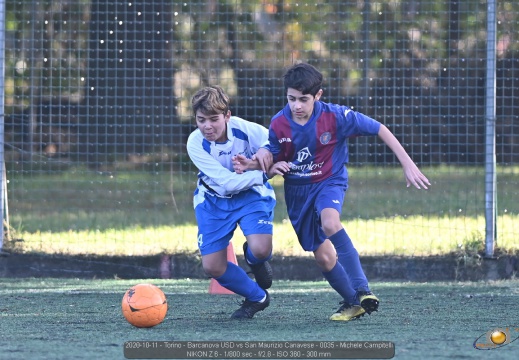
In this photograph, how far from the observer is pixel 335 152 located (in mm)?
6309

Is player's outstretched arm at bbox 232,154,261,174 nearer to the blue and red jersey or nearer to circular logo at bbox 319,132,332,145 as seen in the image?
the blue and red jersey

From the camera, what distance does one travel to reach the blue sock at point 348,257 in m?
6.02

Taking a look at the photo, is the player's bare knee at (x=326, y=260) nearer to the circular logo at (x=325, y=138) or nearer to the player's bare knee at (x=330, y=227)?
the player's bare knee at (x=330, y=227)

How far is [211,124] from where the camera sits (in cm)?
634

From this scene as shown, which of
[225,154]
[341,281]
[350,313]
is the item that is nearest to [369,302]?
[350,313]

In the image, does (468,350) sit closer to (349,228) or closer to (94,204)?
(349,228)

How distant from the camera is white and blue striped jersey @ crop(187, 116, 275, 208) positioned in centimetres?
641

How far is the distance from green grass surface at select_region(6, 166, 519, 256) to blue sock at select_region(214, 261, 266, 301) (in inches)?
95.0

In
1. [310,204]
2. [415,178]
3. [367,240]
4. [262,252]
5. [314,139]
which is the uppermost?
[314,139]

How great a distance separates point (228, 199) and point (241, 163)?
18.4 inches

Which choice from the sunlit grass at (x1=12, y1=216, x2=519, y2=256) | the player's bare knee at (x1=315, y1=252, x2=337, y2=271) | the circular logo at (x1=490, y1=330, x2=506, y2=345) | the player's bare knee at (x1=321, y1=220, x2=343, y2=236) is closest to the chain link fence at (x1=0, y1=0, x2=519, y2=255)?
the sunlit grass at (x1=12, y1=216, x2=519, y2=256)

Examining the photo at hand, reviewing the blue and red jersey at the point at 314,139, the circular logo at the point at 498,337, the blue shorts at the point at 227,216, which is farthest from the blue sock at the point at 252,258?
the circular logo at the point at 498,337

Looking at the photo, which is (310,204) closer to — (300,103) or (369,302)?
(300,103)

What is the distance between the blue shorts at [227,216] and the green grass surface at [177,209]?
2.39m
